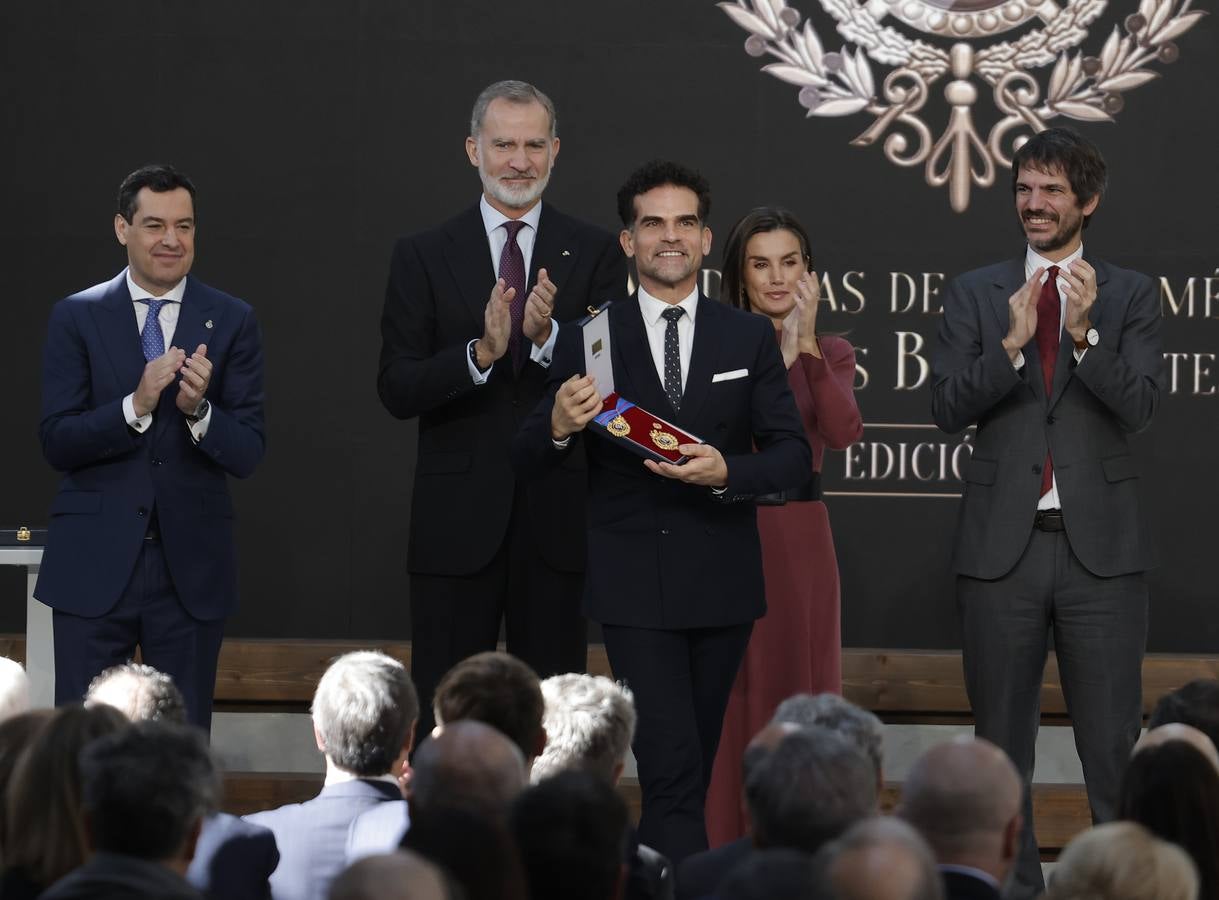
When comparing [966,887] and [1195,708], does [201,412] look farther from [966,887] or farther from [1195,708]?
[966,887]

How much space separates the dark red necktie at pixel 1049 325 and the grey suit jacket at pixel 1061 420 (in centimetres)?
2

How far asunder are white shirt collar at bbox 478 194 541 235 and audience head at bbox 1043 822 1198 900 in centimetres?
269

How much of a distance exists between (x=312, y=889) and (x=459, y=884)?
976 millimetres

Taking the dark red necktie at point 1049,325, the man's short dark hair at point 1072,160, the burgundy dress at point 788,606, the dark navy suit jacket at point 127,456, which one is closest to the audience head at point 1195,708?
the dark red necktie at point 1049,325

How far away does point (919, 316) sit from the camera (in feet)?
21.8

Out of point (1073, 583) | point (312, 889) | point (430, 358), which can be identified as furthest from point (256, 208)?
point (312, 889)

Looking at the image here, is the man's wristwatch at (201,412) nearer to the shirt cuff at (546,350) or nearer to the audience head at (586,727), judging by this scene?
the shirt cuff at (546,350)

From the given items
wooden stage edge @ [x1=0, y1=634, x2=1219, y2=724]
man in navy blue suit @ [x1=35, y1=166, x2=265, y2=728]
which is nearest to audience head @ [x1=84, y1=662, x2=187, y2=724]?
man in navy blue suit @ [x1=35, y1=166, x2=265, y2=728]

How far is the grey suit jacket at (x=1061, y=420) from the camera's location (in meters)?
4.43

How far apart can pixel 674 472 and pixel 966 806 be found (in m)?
1.51

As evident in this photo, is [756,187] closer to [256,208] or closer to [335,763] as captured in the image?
[256,208]

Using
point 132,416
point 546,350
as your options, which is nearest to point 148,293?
point 132,416

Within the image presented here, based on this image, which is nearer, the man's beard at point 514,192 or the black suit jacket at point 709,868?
the black suit jacket at point 709,868

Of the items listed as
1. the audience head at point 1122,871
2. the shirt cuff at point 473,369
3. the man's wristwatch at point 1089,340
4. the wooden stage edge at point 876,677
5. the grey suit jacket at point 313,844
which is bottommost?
the wooden stage edge at point 876,677
